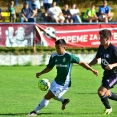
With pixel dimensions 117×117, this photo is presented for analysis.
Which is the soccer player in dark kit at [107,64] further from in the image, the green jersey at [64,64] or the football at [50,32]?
the football at [50,32]

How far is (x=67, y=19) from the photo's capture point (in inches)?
1016

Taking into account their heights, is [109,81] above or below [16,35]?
above

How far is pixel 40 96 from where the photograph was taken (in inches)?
533

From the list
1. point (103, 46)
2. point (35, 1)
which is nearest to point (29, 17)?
point (35, 1)

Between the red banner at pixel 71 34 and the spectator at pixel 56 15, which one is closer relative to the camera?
the red banner at pixel 71 34

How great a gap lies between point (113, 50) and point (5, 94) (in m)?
4.28

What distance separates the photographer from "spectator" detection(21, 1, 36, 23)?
81.9ft

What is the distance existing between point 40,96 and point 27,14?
1208cm

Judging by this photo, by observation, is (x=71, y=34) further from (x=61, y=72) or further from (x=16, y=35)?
(x=61, y=72)

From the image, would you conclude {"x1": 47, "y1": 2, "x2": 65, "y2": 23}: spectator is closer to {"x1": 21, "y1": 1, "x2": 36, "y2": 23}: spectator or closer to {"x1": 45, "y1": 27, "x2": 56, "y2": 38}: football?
{"x1": 21, "y1": 1, "x2": 36, "y2": 23}: spectator

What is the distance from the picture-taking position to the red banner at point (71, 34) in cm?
2314

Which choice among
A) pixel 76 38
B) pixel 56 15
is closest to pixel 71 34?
pixel 76 38

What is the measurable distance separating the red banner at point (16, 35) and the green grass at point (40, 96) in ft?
7.96

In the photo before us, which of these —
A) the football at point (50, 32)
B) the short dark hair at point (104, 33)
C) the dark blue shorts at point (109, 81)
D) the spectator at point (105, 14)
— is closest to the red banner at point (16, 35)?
the football at point (50, 32)
